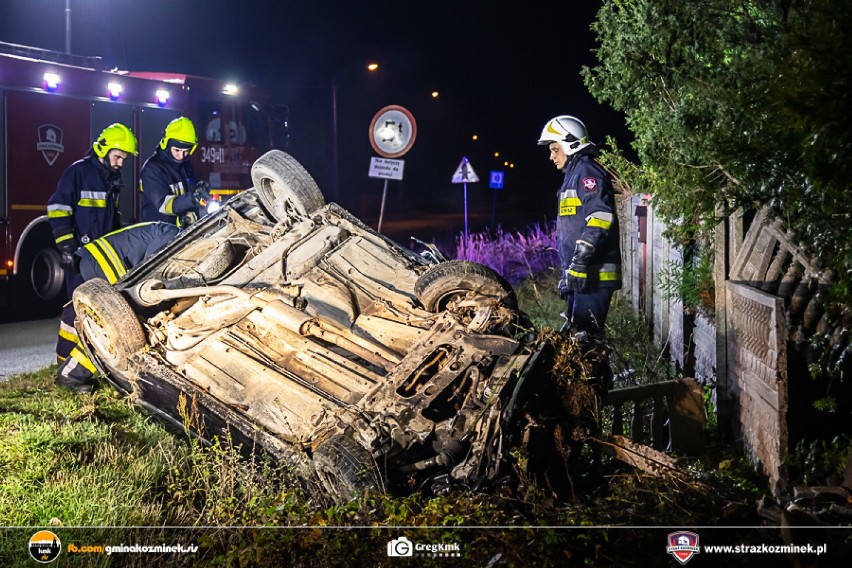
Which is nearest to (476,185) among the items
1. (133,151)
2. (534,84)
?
(534,84)

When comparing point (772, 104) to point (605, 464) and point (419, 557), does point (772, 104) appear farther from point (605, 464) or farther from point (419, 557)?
point (419, 557)

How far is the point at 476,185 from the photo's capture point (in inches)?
1729

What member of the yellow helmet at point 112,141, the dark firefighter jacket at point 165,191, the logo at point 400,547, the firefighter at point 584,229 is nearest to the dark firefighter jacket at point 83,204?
the yellow helmet at point 112,141

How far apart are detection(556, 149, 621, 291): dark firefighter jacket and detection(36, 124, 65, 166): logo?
7.24m

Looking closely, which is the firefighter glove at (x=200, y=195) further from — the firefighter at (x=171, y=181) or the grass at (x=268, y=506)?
the grass at (x=268, y=506)

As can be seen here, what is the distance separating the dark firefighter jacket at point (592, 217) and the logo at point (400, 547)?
312 cm

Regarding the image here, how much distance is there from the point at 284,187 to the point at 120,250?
160cm

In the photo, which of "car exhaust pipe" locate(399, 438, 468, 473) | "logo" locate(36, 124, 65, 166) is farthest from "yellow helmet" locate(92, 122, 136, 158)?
"car exhaust pipe" locate(399, 438, 468, 473)

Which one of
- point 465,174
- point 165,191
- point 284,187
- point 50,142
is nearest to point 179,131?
point 165,191

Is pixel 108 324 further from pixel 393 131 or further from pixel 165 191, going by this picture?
pixel 393 131

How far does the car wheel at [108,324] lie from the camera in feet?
17.0

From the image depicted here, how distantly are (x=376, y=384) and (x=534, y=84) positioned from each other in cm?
4378

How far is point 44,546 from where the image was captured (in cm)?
351

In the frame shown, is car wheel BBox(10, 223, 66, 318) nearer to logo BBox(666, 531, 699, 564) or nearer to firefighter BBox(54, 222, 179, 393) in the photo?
firefighter BBox(54, 222, 179, 393)
